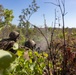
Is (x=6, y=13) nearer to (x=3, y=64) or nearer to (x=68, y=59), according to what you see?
(x=68, y=59)

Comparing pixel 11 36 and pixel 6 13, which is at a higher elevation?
pixel 6 13

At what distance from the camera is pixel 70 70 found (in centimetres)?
358

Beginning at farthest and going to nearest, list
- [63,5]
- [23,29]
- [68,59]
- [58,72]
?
[23,29]
[58,72]
[68,59]
[63,5]

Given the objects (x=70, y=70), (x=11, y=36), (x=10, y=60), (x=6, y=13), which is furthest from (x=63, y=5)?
(x=11, y=36)

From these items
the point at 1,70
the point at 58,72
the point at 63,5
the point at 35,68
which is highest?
the point at 63,5

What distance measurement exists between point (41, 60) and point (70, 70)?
60 cm

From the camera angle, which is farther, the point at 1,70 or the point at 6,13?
the point at 6,13

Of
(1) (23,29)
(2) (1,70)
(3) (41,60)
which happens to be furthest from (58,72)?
(1) (23,29)

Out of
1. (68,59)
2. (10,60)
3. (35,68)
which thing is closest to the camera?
(10,60)

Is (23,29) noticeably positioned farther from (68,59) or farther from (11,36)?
(68,59)

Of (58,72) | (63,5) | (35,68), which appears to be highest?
(63,5)

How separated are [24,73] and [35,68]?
0.37 meters

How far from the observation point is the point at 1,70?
387 millimetres

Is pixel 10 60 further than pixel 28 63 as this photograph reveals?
No
